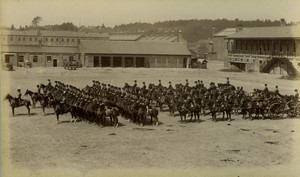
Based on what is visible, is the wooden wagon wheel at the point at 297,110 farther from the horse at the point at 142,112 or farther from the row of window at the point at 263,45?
the row of window at the point at 263,45

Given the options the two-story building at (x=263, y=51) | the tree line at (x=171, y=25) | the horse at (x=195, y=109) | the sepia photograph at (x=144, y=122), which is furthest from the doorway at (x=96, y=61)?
the horse at (x=195, y=109)

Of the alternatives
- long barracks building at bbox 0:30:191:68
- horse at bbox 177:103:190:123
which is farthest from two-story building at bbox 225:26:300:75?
horse at bbox 177:103:190:123

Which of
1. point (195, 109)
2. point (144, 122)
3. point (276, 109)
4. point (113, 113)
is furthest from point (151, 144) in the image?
point (276, 109)

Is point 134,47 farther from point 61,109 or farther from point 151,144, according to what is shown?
point 151,144

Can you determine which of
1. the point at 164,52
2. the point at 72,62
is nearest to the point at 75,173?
the point at 72,62

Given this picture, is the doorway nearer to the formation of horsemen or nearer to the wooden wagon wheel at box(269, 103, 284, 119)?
the formation of horsemen

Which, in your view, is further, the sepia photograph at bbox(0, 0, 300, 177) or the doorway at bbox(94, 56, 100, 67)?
the doorway at bbox(94, 56, 100, 67)
